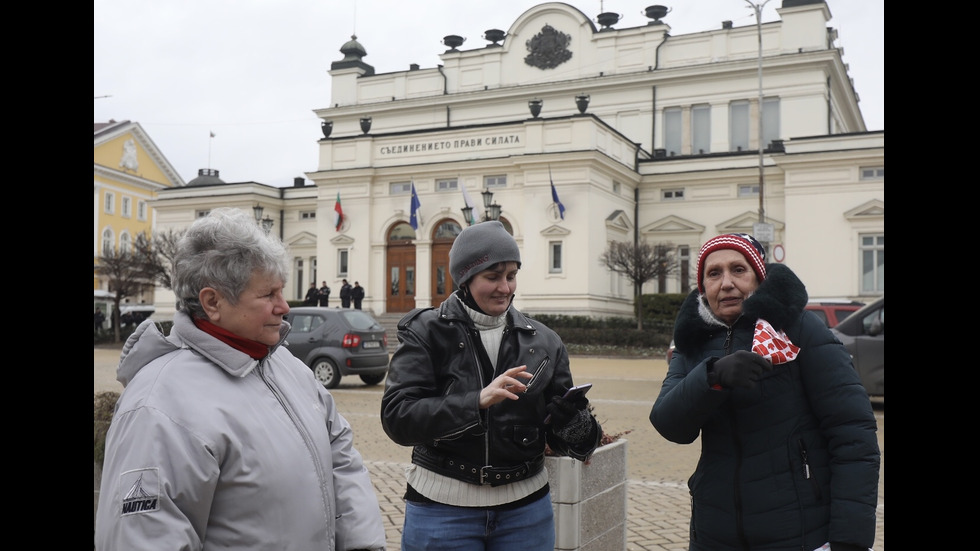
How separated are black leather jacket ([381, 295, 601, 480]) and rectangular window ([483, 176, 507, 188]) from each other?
33.9 meters

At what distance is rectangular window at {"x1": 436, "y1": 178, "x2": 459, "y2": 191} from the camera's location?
37656mm

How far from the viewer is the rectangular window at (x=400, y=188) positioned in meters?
38.8

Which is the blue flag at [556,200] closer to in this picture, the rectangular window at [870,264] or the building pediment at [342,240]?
the building pediment at [342,240]

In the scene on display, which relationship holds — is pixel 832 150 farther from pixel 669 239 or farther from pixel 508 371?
pixel 508 371

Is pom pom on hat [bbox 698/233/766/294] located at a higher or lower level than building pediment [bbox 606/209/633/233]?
lower

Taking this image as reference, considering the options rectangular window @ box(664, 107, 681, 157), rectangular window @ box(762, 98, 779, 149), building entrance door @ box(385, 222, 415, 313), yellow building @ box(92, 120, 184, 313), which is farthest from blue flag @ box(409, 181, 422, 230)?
yellow building @ box(92, 120, 184, 313)

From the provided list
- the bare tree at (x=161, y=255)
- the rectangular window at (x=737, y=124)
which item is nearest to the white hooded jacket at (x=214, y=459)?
the bare tree at (x=161, y=255)

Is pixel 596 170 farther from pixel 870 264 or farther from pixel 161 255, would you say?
pixel 161 255

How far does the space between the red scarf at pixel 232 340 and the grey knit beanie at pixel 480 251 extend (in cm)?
99

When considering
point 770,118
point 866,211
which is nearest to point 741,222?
point 866,211

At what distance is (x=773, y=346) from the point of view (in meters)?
3.06

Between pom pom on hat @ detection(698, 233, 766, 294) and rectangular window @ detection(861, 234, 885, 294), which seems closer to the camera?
pom pom on hat @ detection(698, 233, 766, 294)

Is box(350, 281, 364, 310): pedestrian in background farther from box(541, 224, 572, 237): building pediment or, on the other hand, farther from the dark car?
the dark car

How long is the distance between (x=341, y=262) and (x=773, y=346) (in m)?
38.1
